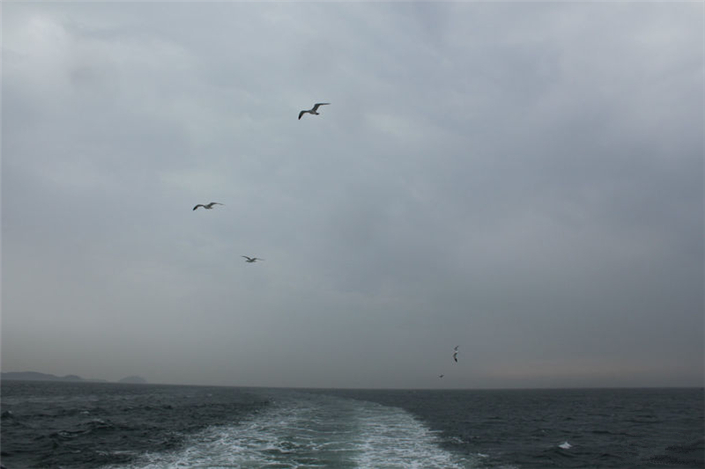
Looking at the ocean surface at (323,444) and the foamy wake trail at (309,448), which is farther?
the ocean surface at (323,444)

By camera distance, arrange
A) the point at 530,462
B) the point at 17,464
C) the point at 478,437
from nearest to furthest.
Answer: the point at 17,464
the point at 530,462
the point at 478,437

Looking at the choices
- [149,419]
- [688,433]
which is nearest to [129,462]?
[149,419]

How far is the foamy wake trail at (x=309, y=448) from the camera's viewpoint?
22250 millimetres

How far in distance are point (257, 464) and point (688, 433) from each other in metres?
35.8

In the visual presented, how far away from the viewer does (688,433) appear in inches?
1457

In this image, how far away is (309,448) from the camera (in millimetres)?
25688

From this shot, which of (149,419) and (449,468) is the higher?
(449,468)

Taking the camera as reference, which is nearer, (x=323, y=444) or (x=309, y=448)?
(x=309, y=448)

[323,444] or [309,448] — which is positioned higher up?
[309,448]

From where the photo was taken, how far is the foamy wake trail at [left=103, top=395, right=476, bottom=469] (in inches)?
876

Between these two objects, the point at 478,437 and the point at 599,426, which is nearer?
the point at 478,437

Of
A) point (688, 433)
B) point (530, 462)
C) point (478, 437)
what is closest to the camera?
point (530, 462)

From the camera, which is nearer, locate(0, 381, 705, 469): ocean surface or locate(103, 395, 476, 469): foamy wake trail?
locate(103, 395, 476, 469): foamy wake trail

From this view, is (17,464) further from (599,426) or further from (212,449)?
(599,426)
